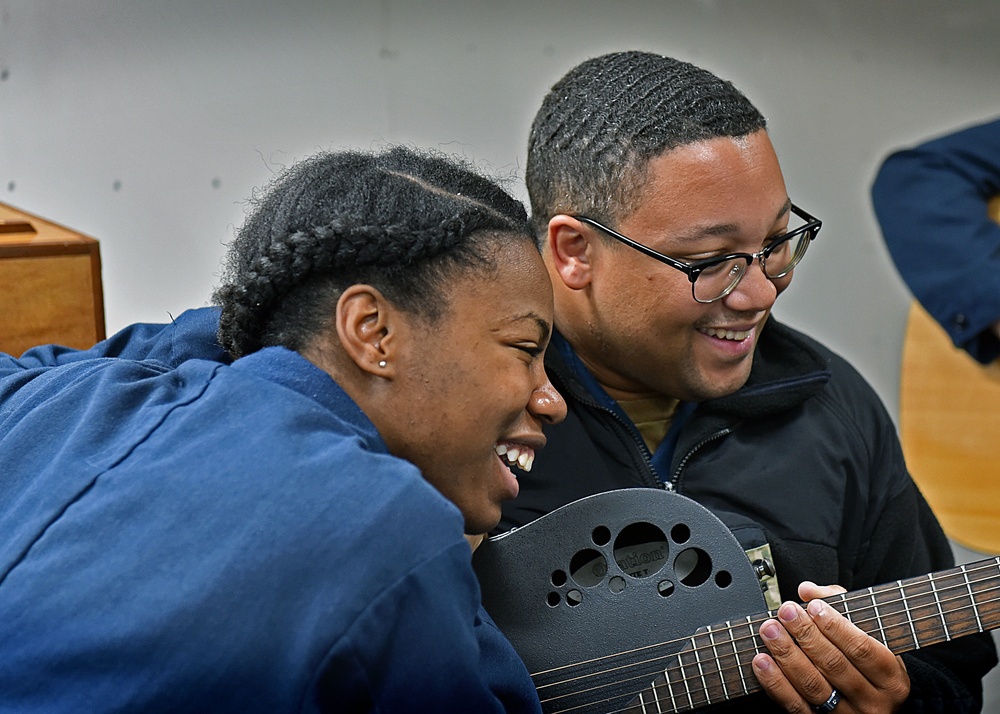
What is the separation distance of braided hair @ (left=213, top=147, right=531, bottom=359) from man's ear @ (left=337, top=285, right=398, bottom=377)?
0.04 ft

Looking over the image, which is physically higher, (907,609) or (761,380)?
(761,380)

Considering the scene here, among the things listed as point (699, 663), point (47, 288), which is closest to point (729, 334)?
point (699, 663)

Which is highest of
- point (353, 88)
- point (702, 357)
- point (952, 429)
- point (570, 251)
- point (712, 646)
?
point (353, 88)

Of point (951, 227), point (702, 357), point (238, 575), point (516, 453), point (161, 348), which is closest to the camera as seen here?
point (238, 575)

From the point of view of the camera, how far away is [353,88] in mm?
1801

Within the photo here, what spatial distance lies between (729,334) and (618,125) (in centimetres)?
27

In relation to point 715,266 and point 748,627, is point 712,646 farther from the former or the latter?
point 715,266

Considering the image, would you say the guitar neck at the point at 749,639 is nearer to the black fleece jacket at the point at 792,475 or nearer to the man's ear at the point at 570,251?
the black fleece jacket at the point at 792,475

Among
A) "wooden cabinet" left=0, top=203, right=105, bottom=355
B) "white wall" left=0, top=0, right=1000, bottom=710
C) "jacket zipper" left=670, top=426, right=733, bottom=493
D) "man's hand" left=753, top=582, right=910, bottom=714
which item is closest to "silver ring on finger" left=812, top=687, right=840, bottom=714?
"man's hand" left=753, top=582, right=910, bottom=714

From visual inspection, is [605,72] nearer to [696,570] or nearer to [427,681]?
[696,570]

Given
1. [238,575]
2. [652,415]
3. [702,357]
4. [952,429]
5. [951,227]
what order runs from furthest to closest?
[952,429]
[951,227]
[652,415]
[702,357]
[238,575]

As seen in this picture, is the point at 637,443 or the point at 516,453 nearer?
the point at 516,453

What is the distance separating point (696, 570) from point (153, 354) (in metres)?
0.62

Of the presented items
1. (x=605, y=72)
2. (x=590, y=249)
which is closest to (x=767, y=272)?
(x=590, y=249)
